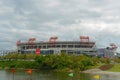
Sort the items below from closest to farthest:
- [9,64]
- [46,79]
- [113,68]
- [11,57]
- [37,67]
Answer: [46,79] → [113,68] → [37,67] → [9,64] → [11,57]

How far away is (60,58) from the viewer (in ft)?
381

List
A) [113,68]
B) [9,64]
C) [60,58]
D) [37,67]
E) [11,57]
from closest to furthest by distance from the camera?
[113,68]
[60,58]
[37,67]
[9,64]
[11,57]

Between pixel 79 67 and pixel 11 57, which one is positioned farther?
pixel 11 57

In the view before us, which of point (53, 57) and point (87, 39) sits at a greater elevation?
point (87, 39)

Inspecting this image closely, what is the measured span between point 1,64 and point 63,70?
173ft

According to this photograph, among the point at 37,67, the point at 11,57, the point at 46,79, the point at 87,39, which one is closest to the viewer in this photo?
the point at 46,79

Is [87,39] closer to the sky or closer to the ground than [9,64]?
closer to the sky

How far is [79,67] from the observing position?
112m

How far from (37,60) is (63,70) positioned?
2037cm

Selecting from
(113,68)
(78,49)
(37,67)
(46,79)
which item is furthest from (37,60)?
(78,49)

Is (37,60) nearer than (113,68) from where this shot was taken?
No

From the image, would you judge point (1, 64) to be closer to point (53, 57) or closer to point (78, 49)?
point (53, 57)

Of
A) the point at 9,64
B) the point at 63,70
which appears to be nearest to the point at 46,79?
the point at 63,70

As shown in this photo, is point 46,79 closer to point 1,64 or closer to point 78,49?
point 1,64
